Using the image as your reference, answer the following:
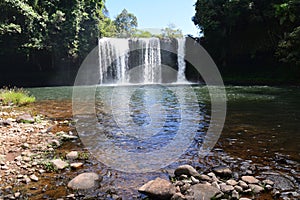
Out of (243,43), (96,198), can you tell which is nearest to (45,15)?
(243,43)

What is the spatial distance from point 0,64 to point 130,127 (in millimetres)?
27163

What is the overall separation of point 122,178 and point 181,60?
28297mm

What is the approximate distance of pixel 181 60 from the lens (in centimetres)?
3133

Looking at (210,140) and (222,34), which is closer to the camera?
(210,140)

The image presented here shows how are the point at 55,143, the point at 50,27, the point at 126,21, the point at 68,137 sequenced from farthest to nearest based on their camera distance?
the point at 126,21 → the point at 50,27 → the point at 68,137 → the point at 55,143

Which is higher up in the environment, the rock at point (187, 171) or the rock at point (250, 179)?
the rock at point (187, 171)

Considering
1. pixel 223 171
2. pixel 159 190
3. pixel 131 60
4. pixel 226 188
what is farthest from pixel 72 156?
pixel 131 60

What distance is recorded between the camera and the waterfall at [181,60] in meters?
30.6

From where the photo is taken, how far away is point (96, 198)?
11.2ft

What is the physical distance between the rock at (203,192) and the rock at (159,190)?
0.25 metres

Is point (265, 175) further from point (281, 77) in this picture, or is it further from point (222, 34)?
point (222, 34)

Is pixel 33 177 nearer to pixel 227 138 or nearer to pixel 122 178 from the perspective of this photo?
pixel 122 178

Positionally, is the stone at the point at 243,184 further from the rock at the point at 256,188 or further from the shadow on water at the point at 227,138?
the shadow on water at the point at 227,138

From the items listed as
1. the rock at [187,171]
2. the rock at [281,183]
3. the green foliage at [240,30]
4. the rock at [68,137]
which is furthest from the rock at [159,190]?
the green foliage at [240,30]
